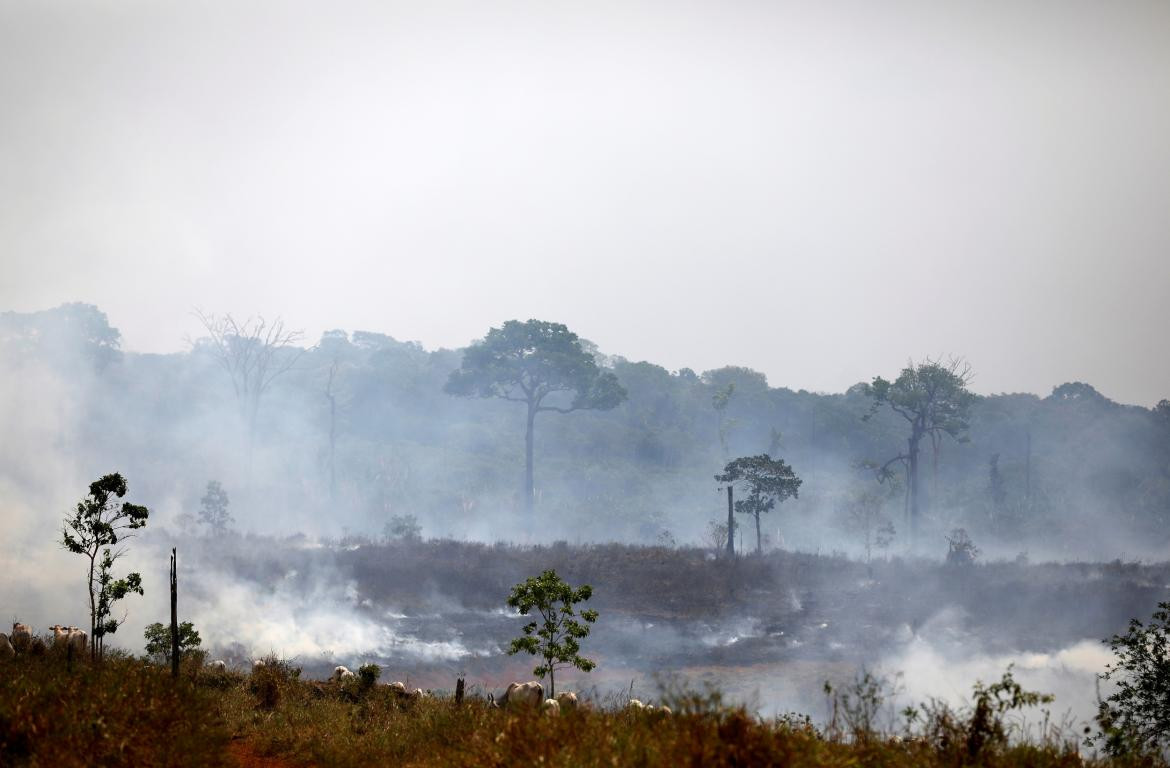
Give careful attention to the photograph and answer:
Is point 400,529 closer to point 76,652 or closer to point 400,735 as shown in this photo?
point 76,652

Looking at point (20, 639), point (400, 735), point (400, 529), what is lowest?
point (400, 529)

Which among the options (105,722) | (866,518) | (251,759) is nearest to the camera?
(105,722)

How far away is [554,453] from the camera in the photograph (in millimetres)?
120625

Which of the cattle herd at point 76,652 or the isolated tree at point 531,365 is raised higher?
the isolated tree at point 531,365

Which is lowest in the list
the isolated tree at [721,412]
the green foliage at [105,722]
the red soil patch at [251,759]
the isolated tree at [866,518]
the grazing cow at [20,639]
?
the isolated tree at [866,518]

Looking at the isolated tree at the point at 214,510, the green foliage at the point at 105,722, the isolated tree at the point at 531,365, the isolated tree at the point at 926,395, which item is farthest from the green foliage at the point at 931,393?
the green foliage at the point at 105,722

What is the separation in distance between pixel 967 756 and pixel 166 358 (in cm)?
13432

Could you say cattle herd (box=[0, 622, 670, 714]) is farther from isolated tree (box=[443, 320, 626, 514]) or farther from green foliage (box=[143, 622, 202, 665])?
isolated tree (box=[443, 320, 626, 514])

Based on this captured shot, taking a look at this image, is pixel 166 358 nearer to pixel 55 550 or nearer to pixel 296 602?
pixel 55 550

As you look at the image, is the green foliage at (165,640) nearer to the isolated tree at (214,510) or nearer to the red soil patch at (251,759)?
the red soil patch at (251,759)

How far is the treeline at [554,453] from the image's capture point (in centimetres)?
9625

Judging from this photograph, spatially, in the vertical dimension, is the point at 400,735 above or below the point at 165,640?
above

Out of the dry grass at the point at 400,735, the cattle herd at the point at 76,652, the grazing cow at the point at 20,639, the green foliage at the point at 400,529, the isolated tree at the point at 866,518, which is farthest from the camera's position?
Answer: the isolated tree at the point at 866,518

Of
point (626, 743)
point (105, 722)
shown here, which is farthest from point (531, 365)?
point (626, 743)
